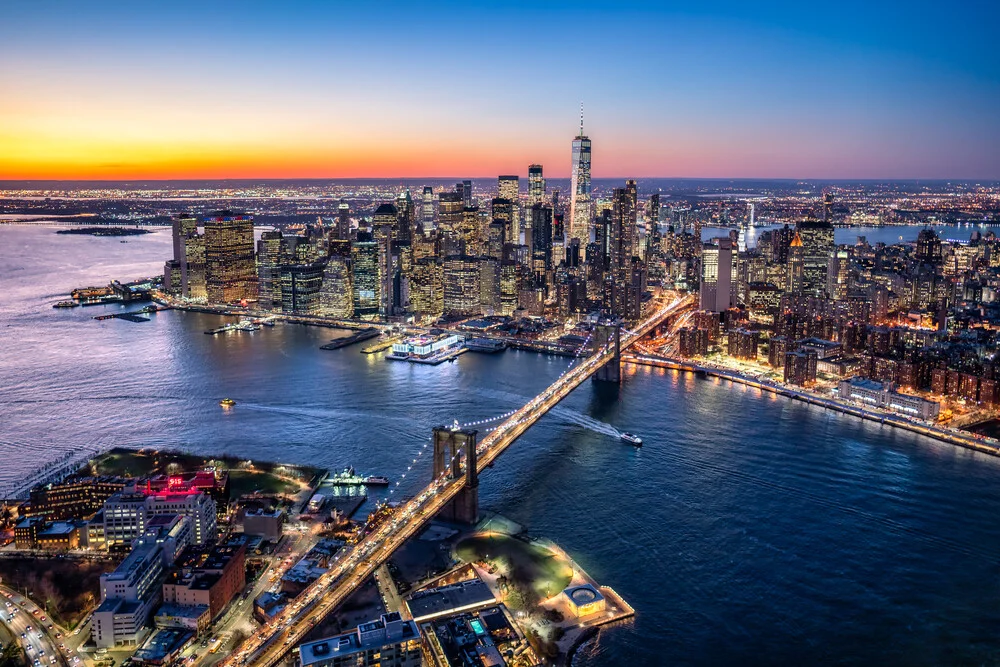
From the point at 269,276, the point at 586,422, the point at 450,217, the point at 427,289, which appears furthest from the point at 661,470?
the point at 450,217

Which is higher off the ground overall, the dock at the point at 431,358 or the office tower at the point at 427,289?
the office tower at the point at 427,289

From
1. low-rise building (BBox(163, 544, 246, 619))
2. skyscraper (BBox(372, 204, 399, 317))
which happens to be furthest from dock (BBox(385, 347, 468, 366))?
low-rise building (BBox(163, 544, 246, 619))

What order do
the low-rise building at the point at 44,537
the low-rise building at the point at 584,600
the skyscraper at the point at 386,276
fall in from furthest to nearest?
1. the skyscraper at the point at 386,276
2. the low-rise building at the point at 44,537
3. the low-rise building at the point at 584,600

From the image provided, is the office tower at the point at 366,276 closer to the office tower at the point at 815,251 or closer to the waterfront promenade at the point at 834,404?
the waterfront promenade at the point at 834,404

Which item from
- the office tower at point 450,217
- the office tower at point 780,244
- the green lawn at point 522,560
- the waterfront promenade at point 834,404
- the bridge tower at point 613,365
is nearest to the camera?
the green lawn at point 522,560

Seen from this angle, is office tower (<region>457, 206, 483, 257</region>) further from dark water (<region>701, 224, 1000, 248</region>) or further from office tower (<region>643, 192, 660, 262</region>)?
dark water (<region>701, 224, 1000, 248</region>)

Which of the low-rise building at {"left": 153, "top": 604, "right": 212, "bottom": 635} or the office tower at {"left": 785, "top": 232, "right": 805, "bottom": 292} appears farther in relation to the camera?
the office tower at {"left": 785, "top": 232, "right": 805, "bottom": 292}

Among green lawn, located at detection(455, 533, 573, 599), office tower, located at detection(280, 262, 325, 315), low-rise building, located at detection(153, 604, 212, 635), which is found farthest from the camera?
office tower, located at detection(280, 262, 325, 315)

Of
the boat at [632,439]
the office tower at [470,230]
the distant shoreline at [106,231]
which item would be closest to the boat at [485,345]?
the boat at [632,439]

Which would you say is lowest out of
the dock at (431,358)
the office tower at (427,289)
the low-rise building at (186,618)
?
the low-rise building at (186,618)
